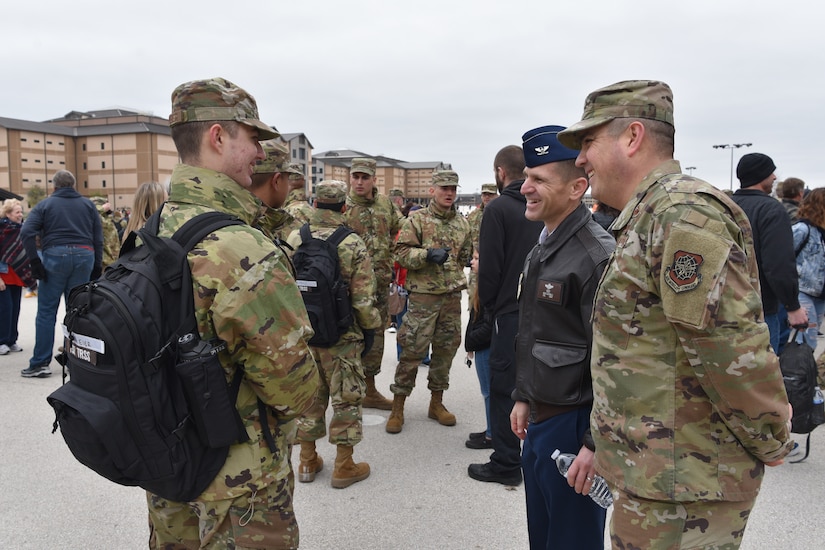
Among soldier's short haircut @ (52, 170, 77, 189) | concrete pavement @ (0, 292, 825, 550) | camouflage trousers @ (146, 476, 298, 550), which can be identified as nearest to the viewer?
camouflage trousers @ (146, 476, 298, 550)

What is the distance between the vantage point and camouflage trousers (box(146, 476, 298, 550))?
180 centimetres

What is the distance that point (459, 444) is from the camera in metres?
4.43

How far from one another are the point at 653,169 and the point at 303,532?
271cm

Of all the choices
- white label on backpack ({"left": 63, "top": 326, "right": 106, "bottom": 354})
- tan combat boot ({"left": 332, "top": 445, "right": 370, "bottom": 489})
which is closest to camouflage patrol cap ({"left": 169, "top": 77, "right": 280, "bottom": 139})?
white label on backpack ({"left": 63, "top": 326, "right": 106, "bottom": 354})

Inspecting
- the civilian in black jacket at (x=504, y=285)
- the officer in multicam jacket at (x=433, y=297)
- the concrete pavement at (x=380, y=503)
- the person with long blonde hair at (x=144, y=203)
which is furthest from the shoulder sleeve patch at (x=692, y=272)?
the person with long blonde hair at (x=144, y=203)

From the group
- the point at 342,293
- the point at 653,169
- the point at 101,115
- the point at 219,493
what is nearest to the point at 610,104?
the point at 653,169

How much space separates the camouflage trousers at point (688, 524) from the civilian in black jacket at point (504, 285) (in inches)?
73.0

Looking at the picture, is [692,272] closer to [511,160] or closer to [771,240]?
[511,160]

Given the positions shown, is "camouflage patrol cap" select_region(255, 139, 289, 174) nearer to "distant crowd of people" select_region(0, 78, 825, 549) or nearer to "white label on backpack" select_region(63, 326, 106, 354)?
"distant crowd of people" select_region(0, 78, 825, 549)

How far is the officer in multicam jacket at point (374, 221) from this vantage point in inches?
227

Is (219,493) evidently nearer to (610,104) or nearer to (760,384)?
(760,384)

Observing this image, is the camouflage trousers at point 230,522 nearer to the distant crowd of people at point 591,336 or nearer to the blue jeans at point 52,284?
the distant crowd of people at point 591,336

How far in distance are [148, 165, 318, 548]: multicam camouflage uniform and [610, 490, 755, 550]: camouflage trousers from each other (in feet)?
3.71

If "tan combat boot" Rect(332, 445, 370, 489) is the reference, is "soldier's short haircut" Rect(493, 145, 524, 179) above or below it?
above
